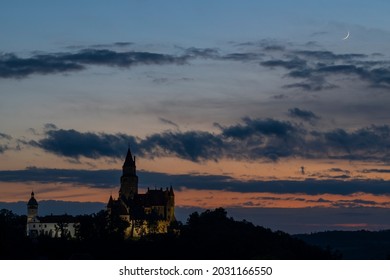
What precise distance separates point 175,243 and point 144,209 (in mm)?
43821

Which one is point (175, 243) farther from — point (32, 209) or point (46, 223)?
point (32, 209)

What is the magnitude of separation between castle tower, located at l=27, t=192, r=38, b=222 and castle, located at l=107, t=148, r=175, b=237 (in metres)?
16.6

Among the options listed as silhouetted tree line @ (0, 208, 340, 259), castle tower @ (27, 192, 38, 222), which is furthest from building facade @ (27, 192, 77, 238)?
silhouetted tree line @ (0, 208, 340, 259)

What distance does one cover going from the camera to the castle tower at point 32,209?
18525 cm

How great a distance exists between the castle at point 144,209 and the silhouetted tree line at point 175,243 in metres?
5.51

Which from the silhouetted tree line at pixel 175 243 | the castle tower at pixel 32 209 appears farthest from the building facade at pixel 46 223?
the silhouetted tree line at pixel 175 243

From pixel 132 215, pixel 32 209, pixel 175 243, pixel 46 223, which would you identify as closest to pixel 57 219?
pixel 46 223

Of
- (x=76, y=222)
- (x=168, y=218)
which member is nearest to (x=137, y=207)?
(x=168, y=218)

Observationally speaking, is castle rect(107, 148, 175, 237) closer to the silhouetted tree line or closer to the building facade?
the silhouetted tree line

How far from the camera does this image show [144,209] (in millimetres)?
184625

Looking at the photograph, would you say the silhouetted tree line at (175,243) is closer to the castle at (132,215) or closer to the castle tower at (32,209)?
the castle at (132,215)

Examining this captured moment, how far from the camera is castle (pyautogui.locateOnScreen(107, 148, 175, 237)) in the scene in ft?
572
